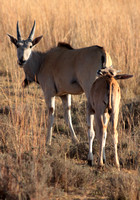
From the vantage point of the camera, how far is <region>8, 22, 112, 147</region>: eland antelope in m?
5.47

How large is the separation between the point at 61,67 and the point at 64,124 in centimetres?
136

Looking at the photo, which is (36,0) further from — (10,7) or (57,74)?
(57,74)

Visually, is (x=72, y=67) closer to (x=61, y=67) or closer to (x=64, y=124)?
(x=61, y=67)

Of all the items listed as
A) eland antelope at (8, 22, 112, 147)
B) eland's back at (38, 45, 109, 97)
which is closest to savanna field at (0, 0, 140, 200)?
eland antelope at (8, 22, 112, 147)

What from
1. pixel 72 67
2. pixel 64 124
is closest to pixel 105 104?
pixel 72 67

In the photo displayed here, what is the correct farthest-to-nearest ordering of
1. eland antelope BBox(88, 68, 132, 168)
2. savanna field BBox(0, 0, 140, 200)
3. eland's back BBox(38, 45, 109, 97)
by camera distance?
eland's back BBox(38, 45, 109, 97) → eland antelope BBox(88, 68, 132, 168) → savanna field BBox(0, 0, 140, 200)

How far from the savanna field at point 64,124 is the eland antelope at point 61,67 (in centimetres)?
27

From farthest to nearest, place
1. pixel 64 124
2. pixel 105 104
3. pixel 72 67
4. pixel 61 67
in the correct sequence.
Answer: pixel 64 124, pixel 61 67, pixel 72 67, pixel 105 104

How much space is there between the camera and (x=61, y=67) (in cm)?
610

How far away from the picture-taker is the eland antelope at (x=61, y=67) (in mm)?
5469

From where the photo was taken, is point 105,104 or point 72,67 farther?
point 72,67

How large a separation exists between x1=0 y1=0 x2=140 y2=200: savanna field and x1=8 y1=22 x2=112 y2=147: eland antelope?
27 centimetres

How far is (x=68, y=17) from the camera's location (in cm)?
1122

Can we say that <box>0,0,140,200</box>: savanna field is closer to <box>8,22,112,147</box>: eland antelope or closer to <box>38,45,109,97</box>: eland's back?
<box>8,22,112,147</box>: eland antelope
